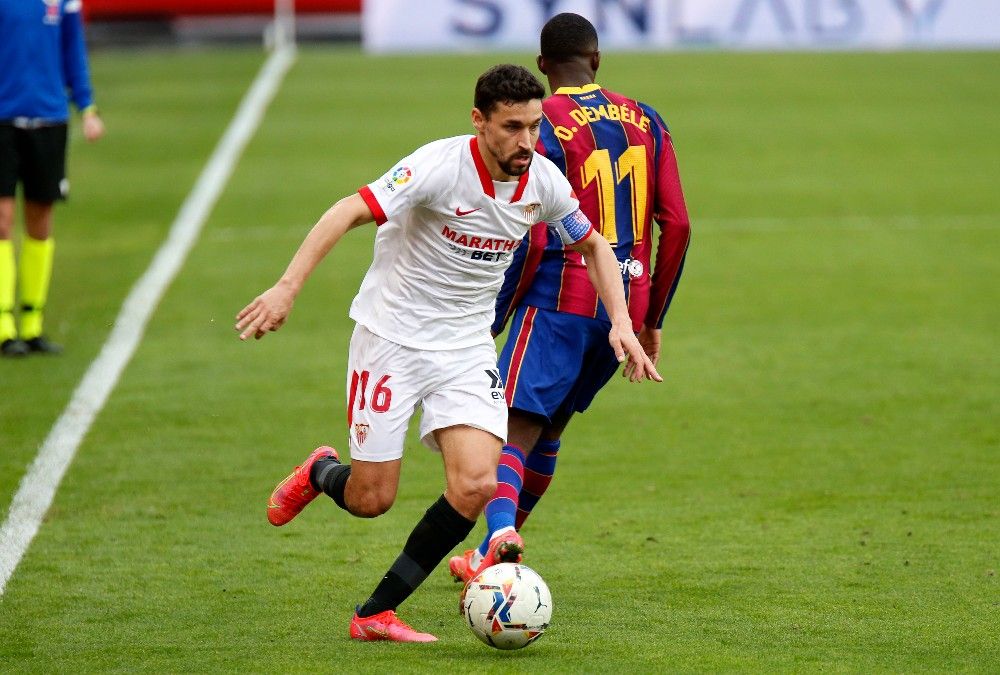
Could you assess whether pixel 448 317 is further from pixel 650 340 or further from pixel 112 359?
pixel 112 359

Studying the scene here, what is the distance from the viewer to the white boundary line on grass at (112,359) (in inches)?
269

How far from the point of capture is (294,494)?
6.04 meters

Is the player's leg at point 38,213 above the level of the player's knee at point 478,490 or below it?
below

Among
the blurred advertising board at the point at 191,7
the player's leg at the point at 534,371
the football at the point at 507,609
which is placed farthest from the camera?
the blurred advertising board at the point at 191,7

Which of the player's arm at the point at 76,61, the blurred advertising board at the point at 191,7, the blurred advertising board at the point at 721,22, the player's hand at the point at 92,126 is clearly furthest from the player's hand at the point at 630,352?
the blurred advertising board at the point at 191,7

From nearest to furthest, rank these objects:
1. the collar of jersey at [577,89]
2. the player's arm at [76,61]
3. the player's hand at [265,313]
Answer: the player's hand at [265,313]
the collar of jersey at [577,89]
the player's arm at [76,61]

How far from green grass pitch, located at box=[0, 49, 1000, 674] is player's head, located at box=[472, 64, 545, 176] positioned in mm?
1591

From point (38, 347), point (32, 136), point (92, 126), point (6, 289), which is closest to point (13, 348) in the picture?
point (38, 347)

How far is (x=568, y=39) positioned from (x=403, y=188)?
4.13ft

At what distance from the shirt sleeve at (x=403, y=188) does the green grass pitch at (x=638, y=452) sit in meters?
1.42

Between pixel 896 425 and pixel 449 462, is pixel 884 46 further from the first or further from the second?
pixel 449 462

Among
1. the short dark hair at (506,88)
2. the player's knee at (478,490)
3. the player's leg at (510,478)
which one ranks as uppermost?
the short dark hair at (506,88)

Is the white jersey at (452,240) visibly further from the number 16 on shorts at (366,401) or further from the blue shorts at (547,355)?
the blue shorts at (547,355)

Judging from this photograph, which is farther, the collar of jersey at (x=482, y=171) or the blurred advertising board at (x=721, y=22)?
the blurred advertising board at (x=721, y=22)
